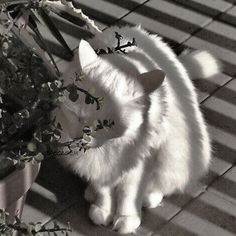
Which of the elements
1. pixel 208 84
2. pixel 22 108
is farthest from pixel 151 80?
pixel 208 84

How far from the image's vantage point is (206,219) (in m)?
2.13

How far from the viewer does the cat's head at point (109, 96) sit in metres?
1.66

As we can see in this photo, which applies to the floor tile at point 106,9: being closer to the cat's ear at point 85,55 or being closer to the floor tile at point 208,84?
the floor tile at point 208,84

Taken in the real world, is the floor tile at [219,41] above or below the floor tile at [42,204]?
above

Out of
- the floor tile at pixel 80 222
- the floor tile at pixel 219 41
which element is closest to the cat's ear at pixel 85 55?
→ the floor tile at pixel 80 222

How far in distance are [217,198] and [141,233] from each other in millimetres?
315

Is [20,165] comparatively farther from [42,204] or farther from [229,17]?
[229,17]

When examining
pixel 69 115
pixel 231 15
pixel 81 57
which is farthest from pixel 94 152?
pixel 231 15

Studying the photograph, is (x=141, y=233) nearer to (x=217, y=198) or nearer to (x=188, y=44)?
(x=217, y=198)

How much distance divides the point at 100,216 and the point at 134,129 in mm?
455

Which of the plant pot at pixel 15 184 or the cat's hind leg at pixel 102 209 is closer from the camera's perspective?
the plant pot at pixel 15 184

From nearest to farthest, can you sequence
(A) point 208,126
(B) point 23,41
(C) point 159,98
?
(B) point 23,41 → (C) point 159,98 → (A) point 208,126

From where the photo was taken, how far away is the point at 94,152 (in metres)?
1.86

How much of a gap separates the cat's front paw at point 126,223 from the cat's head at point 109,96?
438 mm
